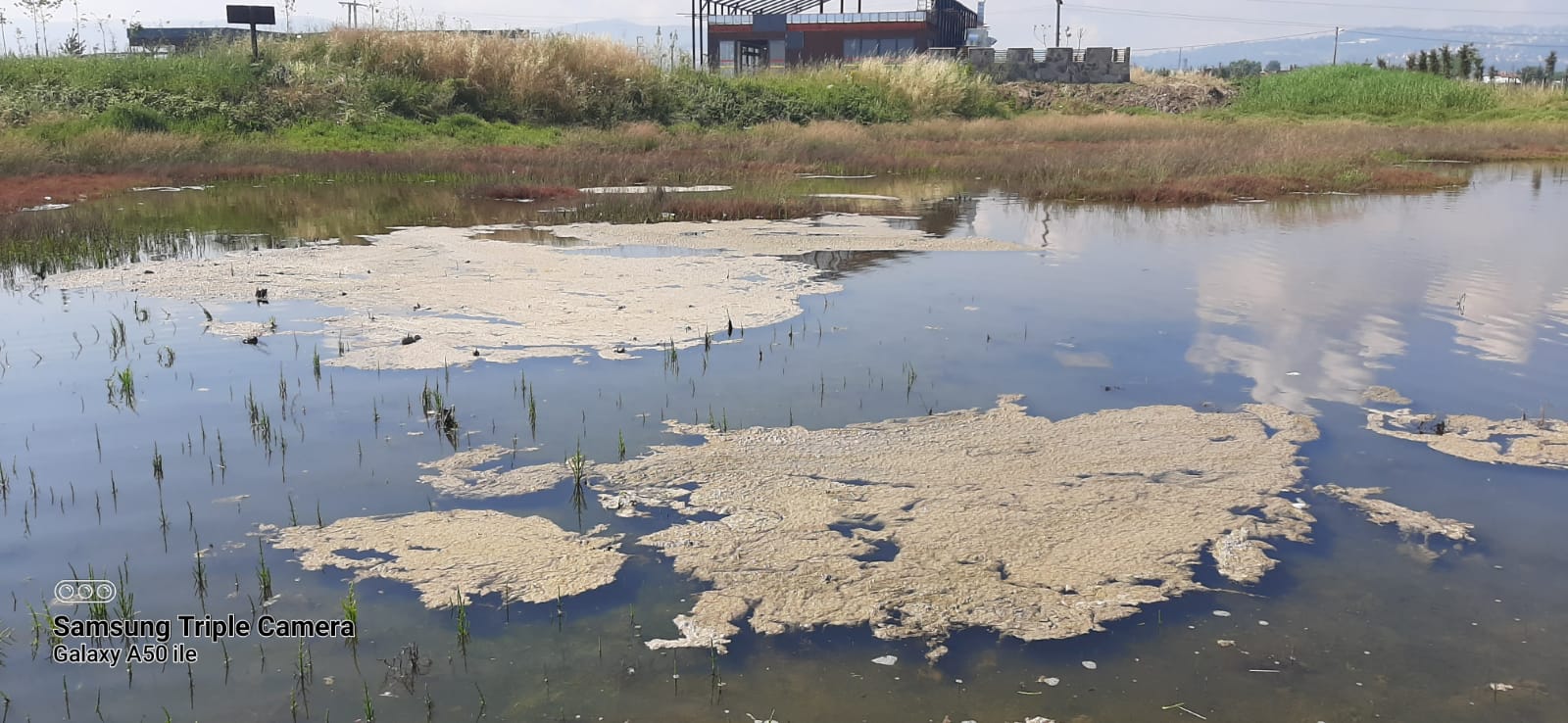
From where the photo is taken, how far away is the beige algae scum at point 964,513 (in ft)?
13.4

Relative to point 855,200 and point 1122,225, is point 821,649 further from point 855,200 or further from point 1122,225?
point 855,200

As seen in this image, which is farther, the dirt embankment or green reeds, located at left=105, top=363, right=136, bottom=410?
the dirt embankment

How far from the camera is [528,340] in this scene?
791cm

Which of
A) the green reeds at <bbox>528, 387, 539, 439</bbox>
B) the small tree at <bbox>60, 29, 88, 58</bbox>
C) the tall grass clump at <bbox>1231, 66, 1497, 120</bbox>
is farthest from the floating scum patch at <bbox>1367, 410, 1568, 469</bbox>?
the small tree at <bbox>60, 29, 88, 58</bbox>

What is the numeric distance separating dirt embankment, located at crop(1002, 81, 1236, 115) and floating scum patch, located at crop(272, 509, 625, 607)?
3249cm

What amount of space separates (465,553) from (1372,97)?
3828 cm

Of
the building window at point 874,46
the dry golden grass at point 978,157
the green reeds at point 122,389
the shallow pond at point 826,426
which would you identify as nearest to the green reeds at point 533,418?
the shallow pond at point 826,426

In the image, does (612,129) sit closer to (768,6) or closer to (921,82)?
(921,82)

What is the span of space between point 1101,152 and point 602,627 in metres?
21.0

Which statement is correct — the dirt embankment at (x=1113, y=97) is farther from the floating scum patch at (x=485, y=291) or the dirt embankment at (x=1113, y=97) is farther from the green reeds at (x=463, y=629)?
the green reeds at (x=463, y=629)

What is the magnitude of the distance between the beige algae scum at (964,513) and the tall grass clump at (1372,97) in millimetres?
33343

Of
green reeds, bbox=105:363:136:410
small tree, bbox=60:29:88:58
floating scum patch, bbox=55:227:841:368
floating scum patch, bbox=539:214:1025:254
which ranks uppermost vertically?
small tree, bbox=60:29:88:58

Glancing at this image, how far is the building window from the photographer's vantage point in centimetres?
4609

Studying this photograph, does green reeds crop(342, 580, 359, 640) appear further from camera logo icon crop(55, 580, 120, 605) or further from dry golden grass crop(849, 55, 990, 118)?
dry golden grass crop(849, 55, 990, 118)
